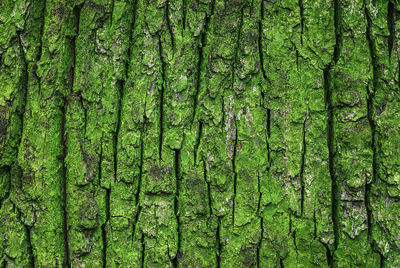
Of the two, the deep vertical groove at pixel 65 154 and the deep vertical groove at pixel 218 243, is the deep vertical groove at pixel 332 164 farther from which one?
the deep vertical groove at pixel 65 154

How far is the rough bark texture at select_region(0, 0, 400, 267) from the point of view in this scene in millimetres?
1208

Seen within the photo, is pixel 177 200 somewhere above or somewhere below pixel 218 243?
above

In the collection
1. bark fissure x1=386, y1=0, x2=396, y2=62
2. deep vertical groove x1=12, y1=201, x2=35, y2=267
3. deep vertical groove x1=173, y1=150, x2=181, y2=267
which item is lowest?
deep vertical groove x1=12, y1=201, x2=35, y2=267

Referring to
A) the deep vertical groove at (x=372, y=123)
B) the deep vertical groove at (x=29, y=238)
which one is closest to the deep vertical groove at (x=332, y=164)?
the deep vertical groove at (x=372, y=123)

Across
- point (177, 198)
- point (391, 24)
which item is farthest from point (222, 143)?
point (391, 24)

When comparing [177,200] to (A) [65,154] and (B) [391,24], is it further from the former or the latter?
(B) [391,24]

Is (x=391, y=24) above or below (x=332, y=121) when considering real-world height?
above

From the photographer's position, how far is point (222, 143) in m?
1.22

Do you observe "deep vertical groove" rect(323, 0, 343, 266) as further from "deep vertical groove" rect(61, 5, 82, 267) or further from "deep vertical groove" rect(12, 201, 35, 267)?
"deep vertical groove" rect(12, 201, 35, 267)

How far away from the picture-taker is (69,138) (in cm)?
128

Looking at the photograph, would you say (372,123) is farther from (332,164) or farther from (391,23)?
(391,23)

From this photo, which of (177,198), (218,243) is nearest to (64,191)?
(177,198)

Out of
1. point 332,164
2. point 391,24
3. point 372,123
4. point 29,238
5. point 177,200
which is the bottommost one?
point 29,238

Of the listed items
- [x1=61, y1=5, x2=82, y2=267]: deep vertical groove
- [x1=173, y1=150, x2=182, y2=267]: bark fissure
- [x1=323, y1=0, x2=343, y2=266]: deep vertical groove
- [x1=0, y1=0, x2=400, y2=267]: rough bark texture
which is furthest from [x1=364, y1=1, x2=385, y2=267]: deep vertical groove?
[x1=61, y1=5, x2=82, y2=267]: deep vertical groove
